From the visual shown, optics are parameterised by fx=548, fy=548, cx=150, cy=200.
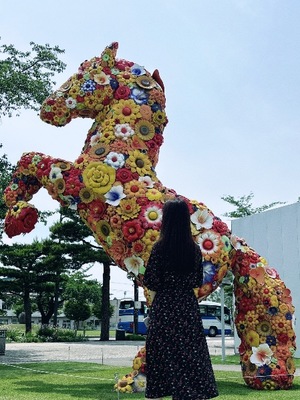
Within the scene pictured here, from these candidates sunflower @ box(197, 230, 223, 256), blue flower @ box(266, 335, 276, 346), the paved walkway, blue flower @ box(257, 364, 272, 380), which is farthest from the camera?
the paved walkway

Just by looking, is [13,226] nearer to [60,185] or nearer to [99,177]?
[60,185]

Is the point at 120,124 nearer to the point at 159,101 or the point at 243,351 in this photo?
the point at 159,101

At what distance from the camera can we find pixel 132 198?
6484 mm

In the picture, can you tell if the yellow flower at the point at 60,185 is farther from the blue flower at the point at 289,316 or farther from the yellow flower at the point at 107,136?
the blue flower at the point at 289,316

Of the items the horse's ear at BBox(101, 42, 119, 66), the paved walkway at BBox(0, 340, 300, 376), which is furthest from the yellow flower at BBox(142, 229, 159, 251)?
the paved walkway at BBox(0, 340, 300, 376)

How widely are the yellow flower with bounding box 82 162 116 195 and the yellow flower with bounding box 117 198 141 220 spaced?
27 cm

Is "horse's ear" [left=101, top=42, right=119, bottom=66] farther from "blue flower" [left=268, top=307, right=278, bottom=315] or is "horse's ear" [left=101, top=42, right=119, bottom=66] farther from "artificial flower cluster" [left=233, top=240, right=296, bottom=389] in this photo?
"blue flower" [left=268, top=307, right=278, bottom=315]

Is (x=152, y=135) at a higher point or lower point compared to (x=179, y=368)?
higher

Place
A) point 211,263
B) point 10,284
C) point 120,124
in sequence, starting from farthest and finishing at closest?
point 10,284
point 120,124
point 211,263

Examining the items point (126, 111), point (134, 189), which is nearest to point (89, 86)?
point (126, 111)

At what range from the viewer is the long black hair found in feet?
11.0

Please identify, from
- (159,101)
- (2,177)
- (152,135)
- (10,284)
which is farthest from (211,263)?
(10,284)

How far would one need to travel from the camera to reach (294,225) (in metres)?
13.9

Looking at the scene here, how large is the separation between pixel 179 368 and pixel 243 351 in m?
3.98
